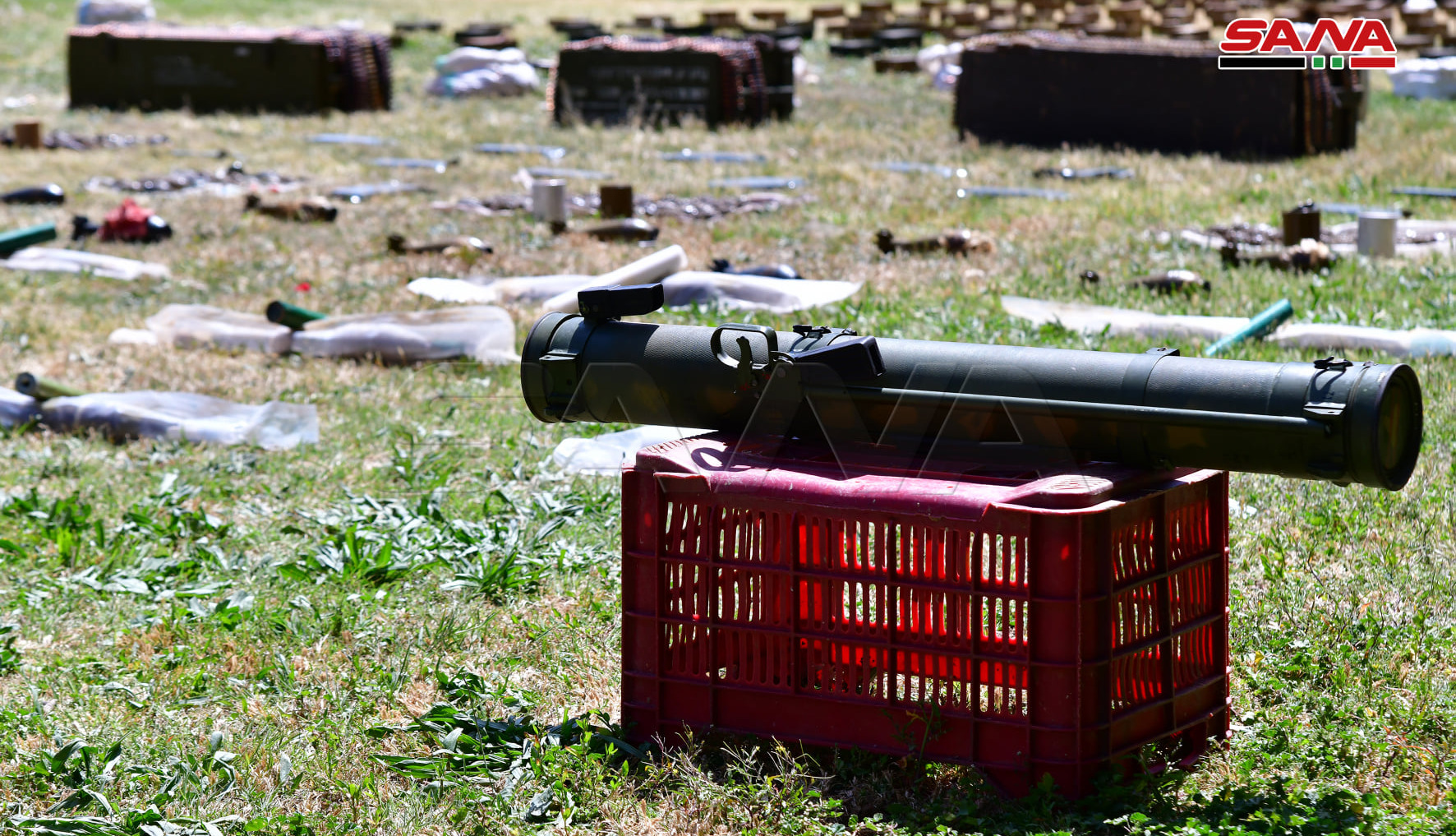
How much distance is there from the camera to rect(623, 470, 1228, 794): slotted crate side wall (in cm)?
287

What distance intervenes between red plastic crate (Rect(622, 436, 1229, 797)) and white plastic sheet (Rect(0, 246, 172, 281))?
715cm

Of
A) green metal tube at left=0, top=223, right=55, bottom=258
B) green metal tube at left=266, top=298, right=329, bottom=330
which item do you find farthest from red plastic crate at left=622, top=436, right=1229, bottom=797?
Result: green metal tube at left=0, top=223, right=55, bottom=258

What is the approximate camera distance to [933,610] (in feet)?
9.86

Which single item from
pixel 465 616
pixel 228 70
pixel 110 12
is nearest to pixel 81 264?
pixel 465 616

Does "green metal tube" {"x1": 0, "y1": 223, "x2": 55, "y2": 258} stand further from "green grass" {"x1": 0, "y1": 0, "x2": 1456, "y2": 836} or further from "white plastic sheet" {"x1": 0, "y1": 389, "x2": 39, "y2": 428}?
"white plastic sheet" {"x1": 0, "y1": 389, "x2": 39, "y2": 428}

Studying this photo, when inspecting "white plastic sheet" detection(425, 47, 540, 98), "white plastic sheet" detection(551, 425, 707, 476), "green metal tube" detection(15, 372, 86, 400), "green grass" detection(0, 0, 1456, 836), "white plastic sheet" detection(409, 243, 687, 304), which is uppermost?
"white plastic sheet" detection(425, 47, 540, 98)

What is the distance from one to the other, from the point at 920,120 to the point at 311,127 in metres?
6.85

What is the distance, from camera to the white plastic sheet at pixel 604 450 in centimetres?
542

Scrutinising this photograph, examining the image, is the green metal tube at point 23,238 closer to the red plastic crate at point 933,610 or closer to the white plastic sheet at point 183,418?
the white plastic sheet at point 183,418

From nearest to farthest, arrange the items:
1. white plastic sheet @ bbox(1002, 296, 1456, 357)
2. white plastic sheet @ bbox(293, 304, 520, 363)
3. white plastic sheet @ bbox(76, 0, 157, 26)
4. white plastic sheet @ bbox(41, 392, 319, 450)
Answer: white plastic sheet @ bbox(41, 392, 319, 450), white plastic sheet @ bbox(1002, 296, 1456, 357), white plastic sheet @ bbox(293, 304, 520, 363), white plastic sheet @ bbox(76, 0, 157, 26)

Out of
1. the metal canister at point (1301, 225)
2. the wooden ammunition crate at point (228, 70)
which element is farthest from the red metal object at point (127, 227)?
the wooden ammunition crate at point (228, 70)

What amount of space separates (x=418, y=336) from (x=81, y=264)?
363 cm

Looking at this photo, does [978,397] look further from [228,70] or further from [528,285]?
[228,70]

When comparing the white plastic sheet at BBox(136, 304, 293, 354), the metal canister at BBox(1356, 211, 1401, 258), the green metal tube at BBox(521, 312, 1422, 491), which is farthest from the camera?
the metal canister at BBox(1356, 211, 1401, 258)
